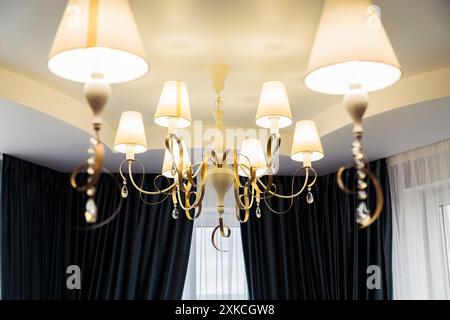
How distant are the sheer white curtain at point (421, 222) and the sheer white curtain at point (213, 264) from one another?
123 cm

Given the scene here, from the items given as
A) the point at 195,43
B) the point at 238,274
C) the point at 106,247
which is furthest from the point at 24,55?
the point at 238,274

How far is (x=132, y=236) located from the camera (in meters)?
4.51

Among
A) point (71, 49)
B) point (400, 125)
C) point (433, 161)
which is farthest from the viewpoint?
point (433, 161)

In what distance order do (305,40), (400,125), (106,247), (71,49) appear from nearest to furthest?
(71,49), (305,40), (400,125), (106,247)

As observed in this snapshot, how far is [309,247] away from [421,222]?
108 cm

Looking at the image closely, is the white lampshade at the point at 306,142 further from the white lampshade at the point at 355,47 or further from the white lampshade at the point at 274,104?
the white lampshade at the point at 355,47

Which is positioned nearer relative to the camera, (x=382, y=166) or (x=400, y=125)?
(x=400, y=125)

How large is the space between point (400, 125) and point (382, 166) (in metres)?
0.80

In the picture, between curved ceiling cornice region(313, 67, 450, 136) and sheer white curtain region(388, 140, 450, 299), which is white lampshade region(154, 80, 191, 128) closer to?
curved ceiling cornice region(313, 67, 450, 136)

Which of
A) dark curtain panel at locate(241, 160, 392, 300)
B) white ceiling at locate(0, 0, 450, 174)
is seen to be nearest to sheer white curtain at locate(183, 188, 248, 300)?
dark curtain panel at locate(241, 160, 392, 300)

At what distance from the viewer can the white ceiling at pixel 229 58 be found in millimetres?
2365

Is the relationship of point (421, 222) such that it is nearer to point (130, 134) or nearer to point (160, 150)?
point (160, 150)
